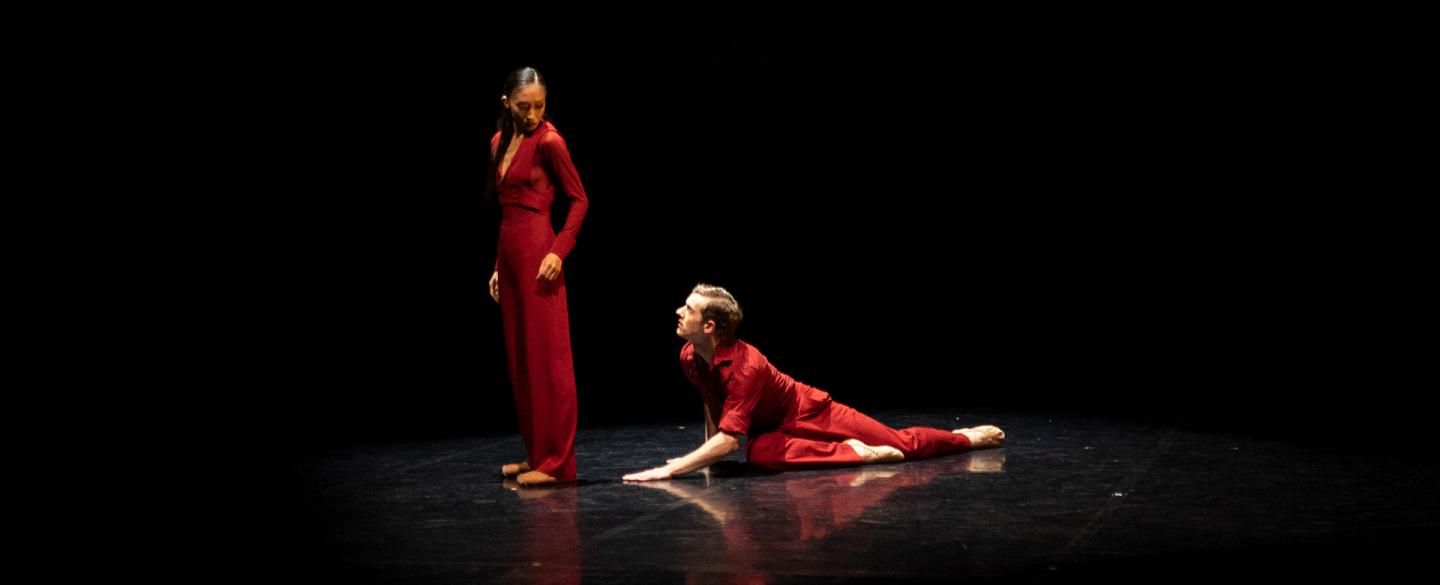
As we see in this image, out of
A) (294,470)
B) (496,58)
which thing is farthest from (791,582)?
(496,58)

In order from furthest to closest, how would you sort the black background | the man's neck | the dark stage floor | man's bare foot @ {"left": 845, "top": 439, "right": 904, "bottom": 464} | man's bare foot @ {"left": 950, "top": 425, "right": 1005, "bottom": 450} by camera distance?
1. the black background
2. man's bare foot @ {"left": 950, "top": 425, "right": 1005, "bottom": 450}
3. man's bare foot @ {"left": 845, "top": 439, "right": 904, "bottom": 464}
4. the man's neck
5. the dark stage floor

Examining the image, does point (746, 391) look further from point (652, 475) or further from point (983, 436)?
point (983, 436)

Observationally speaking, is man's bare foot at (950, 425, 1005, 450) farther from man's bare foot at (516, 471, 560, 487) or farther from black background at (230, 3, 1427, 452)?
man's bare foot at (516, 471, 560, 487)

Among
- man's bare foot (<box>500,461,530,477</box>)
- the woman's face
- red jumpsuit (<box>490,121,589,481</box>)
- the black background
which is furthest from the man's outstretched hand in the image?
the black background

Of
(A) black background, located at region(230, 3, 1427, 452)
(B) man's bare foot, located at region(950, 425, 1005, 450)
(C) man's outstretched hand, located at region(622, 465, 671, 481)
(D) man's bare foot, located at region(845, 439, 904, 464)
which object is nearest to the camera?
(C) man's outstretched hand, located at region(622, 465, 671, 481)

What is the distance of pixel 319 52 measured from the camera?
6.12 meters

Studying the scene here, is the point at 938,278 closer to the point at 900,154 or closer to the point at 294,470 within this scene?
the point at 900,154

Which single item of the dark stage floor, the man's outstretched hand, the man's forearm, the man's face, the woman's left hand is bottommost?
the dark stage floor

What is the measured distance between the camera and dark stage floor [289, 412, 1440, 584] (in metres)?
3.02

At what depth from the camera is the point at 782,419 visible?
4.47 metres

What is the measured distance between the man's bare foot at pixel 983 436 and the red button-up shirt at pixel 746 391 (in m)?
0.51

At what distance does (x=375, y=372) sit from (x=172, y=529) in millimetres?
2951

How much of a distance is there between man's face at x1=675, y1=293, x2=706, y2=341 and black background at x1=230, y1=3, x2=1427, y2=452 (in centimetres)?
168

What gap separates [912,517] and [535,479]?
1138 millimetres
